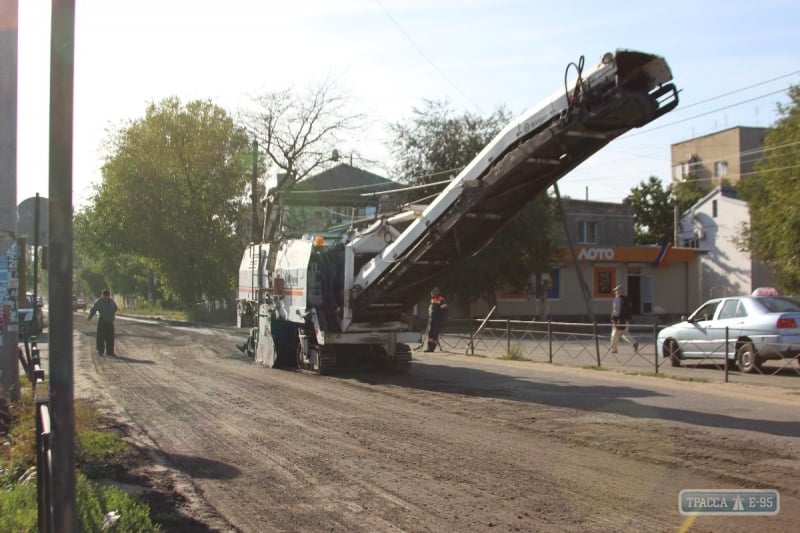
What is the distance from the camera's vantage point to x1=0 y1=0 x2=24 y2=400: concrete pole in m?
9.27

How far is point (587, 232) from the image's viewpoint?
4747cm

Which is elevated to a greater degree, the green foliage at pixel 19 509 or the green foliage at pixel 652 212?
the green foliage at pixel 652 212

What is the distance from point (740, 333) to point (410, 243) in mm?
7331

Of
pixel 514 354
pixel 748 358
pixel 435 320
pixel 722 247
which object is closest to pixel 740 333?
pixel 748 358

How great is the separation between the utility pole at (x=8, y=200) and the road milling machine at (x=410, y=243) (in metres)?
6.11

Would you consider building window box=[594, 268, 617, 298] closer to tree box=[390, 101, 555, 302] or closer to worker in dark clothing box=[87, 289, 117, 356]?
tree box=[390, 101, 555, 302]

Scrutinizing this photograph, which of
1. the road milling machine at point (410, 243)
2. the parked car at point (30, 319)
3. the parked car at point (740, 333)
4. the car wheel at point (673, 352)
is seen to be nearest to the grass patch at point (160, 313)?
the parked car at point (30, 319)

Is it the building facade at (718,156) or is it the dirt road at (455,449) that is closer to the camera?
the dirt road at (455,449)

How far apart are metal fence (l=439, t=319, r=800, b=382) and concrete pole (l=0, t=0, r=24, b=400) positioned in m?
11.6

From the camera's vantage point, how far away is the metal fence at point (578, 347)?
15.6m

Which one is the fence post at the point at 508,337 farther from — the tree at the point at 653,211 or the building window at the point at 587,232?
the tree at the point at 653,211

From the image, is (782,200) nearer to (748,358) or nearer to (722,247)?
(748,358)

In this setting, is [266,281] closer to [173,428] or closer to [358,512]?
[173,428]

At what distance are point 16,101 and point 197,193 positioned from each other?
37973 millimetres
